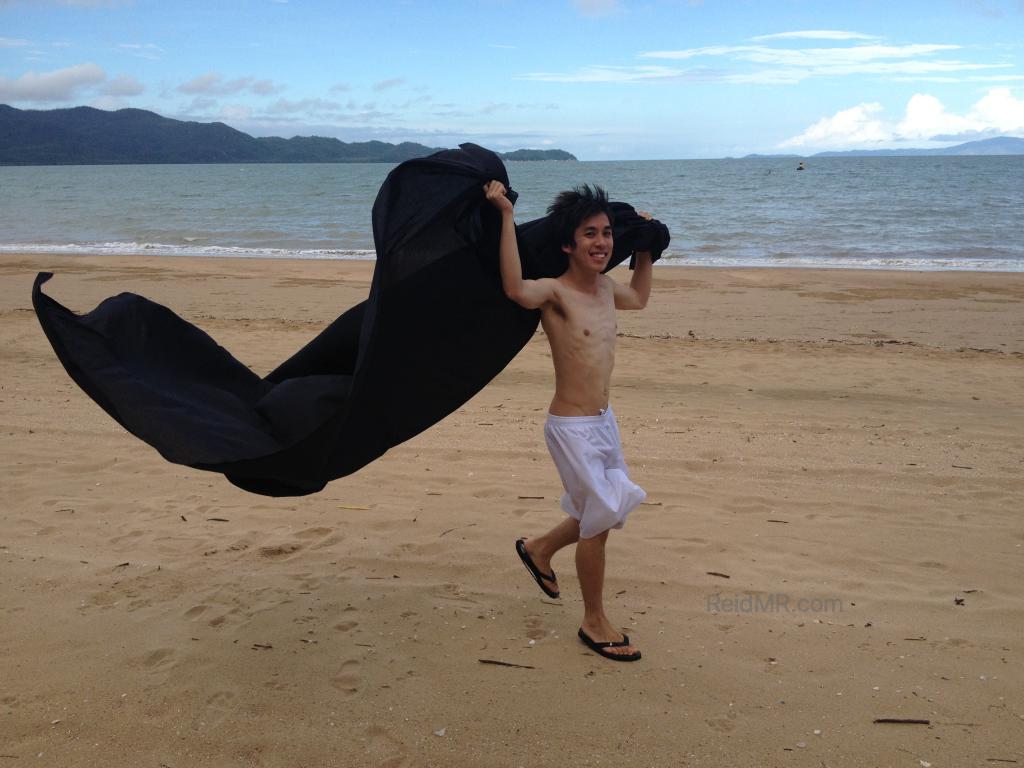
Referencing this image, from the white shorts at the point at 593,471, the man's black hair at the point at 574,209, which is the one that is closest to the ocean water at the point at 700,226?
the man's black hair at the point at 574,209

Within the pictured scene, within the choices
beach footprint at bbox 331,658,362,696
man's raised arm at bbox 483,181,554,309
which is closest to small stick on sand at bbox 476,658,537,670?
beach footprint at bbox 331,658,362,696

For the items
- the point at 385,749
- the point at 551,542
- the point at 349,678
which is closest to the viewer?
the point at 385,749

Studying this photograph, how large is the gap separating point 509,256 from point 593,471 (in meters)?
1.01

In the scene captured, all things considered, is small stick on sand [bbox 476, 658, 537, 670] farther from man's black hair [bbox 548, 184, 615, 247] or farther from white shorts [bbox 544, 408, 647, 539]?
man's black hair [bbox 548, 184, 615, 247]

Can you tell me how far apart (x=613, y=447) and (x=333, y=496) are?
8.93 ft

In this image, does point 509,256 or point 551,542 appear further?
point 551,542

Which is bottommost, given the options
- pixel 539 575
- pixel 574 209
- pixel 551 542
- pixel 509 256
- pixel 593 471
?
pixel 539 575

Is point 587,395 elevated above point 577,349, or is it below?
below

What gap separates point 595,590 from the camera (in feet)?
14.1

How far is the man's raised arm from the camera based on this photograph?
3.88 meters

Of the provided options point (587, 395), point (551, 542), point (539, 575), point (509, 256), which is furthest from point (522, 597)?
point (509, 256)

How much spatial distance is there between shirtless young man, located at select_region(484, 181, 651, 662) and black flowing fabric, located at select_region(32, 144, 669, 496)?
0.79 feet

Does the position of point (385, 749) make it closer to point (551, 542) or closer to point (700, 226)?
point (551, 542)

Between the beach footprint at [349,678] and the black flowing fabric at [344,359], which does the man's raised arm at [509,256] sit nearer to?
the black flowing fabric at [344,359]
